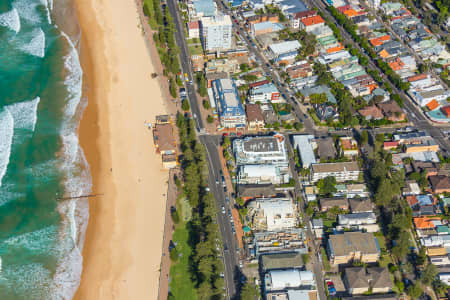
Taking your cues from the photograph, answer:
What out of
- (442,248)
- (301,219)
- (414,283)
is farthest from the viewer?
(301,219)

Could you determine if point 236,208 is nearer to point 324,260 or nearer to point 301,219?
point 301,219

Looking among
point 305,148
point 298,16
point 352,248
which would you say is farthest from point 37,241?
point 298,16

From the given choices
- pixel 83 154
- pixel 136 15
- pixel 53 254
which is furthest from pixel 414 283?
pixel 136 15

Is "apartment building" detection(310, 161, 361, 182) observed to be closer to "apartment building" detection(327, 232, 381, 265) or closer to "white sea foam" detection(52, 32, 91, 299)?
"apartment building" detection(327, 232, 381, 265)

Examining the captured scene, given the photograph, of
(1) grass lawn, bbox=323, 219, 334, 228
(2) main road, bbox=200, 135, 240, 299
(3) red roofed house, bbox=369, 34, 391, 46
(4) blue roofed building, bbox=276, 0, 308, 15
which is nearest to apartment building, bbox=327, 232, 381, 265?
(1) grass lawn, bbox=323, 219, 334, 228

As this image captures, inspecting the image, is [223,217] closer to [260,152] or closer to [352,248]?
[260,152]

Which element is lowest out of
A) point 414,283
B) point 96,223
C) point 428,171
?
point 414,283

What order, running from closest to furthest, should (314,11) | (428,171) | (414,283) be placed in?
(414,283)
(428,171)
(314,11)
